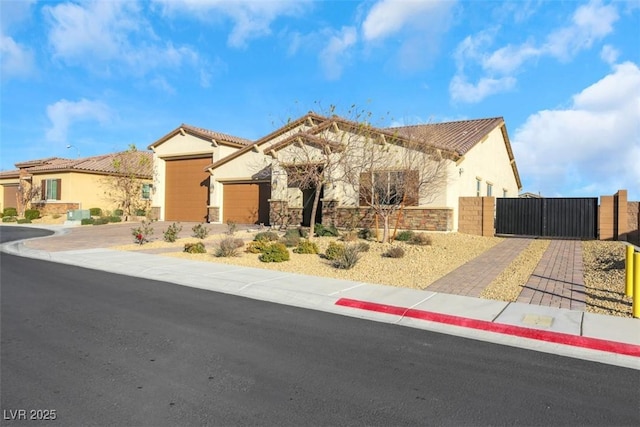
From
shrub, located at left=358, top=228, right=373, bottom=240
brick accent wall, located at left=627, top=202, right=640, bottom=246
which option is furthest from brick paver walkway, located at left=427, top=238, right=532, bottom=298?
brick accent wall, located at left=627, top=202, right=640, bottom=246

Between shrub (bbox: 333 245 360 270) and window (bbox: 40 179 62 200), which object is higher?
window (bbox: 40 179 62 200)

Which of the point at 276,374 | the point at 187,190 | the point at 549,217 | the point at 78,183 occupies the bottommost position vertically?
the point at 276,374

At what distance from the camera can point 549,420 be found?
375cm

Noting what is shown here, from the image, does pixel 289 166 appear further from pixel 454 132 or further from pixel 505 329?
pixel 505 329

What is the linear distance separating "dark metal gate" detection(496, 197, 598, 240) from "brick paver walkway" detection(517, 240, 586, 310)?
6.16 metres

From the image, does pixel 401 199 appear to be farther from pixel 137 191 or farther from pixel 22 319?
pixel 137 191

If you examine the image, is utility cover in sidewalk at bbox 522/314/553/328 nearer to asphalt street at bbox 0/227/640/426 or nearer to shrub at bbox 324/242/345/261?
asphalt street at bbox 0/227/640/426

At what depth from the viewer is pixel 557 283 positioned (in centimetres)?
956

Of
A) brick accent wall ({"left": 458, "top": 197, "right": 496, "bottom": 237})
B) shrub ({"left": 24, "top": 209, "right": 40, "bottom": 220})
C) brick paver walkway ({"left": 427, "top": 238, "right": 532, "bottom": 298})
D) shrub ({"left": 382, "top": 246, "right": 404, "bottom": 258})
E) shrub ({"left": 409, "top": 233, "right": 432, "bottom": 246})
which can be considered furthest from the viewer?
shrub ({"left": 24, "top": 209, "right": 40, "bottom": 220})

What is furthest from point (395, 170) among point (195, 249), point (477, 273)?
point (195, 249)

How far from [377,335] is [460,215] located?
15744 millimetres

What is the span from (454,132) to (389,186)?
8587 mm

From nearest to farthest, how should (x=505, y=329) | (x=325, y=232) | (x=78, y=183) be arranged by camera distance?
1. (x=505, y=329)
2. (x=325, y=232)
3. (x=78, y=183)

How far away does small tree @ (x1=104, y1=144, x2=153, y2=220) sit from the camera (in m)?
34.9
